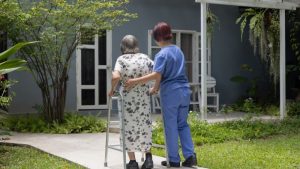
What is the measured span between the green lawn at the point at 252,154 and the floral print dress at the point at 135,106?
102 centimetres

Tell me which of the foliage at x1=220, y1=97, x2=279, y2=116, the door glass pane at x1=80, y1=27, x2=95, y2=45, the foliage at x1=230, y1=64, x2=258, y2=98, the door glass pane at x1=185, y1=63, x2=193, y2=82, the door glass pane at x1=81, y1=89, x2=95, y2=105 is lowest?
the foliage at x1=220, y1=97, x2=279, y2=116

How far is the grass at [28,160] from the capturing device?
17.2 feet

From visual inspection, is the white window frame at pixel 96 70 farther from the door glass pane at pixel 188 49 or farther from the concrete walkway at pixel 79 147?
the concrete walkway at pixel 79 147

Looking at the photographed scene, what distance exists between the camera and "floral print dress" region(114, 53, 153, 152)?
4535mm

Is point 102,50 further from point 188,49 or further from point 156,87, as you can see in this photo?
point 156,87

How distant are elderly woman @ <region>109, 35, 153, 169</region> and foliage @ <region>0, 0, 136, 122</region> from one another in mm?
3206

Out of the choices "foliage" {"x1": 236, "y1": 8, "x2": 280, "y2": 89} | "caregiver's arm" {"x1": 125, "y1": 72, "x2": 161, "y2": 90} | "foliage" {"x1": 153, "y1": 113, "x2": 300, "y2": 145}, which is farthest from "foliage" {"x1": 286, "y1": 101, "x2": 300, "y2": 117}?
"caregiver's arm" {"x1": 125, "y1": 72, "x2": 161, "y2": 90}

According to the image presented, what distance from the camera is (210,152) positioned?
6.02 metres

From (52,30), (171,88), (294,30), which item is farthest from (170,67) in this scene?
(294,30)

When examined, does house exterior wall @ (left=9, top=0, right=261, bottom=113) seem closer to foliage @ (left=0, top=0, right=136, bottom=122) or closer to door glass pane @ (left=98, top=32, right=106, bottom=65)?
door glass pane @ (left=98, top=32, right=106, bottom=65)

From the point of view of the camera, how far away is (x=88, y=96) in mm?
A: 10625

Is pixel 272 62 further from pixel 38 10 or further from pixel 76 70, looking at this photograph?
pixel 38 10

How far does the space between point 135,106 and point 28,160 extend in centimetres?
186

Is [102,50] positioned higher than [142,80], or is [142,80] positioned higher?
[102,50]
